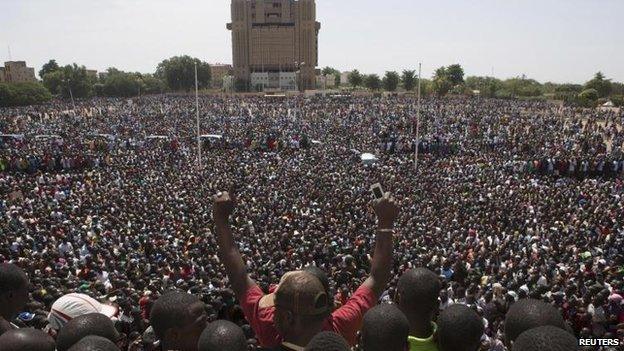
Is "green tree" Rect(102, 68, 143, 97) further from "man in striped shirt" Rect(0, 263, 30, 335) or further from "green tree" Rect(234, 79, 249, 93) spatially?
"man in striped shirt" Rect(0, 263, 30, 335)

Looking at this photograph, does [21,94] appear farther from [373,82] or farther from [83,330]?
[83,330]

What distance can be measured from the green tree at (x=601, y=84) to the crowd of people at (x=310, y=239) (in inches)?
1153

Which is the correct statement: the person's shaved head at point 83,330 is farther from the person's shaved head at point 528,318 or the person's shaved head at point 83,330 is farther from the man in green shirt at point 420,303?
the person's shaved head at point 528,318

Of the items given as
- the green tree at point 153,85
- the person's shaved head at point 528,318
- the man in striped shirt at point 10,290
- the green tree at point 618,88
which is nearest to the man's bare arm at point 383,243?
the person's shaved head at point 528,318

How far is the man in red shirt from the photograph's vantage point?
91.5 inches

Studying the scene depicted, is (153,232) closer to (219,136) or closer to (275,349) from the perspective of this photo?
(275,349)

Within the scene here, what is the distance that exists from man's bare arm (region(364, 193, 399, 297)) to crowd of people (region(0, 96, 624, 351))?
1 centimetres

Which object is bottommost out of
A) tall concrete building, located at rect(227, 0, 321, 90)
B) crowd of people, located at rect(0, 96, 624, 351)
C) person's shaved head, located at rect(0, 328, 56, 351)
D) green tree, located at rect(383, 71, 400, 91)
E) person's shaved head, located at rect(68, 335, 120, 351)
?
crowd of people, located at rect(0, 96, 624, 351)

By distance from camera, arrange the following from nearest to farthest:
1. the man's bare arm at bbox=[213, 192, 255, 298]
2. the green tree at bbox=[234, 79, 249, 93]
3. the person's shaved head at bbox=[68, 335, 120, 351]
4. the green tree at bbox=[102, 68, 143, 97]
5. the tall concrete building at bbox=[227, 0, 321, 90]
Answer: the person's shaved head at bbox=[68, 335, 120, 351] → the man's bare arm at bbox=[213, 192, 255, 298] → the green tree at bbox=[102, 68, 143, 97] → the green tree at bbox=[234, 79, 249, 93] → the tall concrete building at bbox=[227, 0, 321, 90]

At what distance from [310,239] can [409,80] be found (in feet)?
206

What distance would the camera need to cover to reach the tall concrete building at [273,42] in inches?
3324

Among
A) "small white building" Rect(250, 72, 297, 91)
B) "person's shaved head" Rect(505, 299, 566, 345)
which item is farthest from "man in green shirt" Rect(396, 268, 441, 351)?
"small white building" Rect(250, 72, 297, 91)

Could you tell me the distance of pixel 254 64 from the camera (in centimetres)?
8594

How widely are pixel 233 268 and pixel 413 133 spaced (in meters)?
29.3
